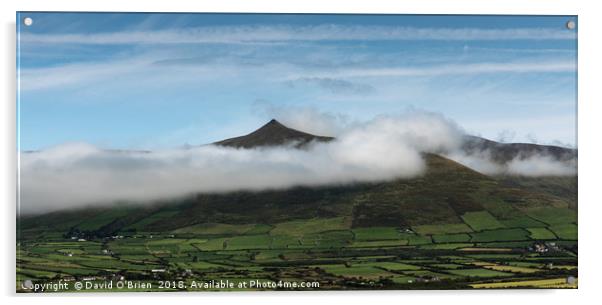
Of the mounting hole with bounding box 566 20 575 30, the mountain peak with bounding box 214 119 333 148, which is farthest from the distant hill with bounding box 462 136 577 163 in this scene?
the mountain peak with bounding box 214 119 333 148

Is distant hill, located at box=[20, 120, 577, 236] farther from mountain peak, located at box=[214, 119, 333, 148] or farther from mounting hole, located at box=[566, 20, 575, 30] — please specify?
mounting hole, located at box=[566, 20, 575, 30]

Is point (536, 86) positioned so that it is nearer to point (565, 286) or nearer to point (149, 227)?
point (565, 286)

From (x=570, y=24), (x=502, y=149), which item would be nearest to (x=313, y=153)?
(x=502, y=149)

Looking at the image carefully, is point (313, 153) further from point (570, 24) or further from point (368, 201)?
point (570, 24)

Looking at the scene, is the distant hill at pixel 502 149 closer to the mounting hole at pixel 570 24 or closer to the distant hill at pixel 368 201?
the distant hill at pixel 368 201

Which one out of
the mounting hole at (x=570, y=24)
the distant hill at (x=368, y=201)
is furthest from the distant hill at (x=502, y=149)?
the mounting hole at (x=570, y=24)
